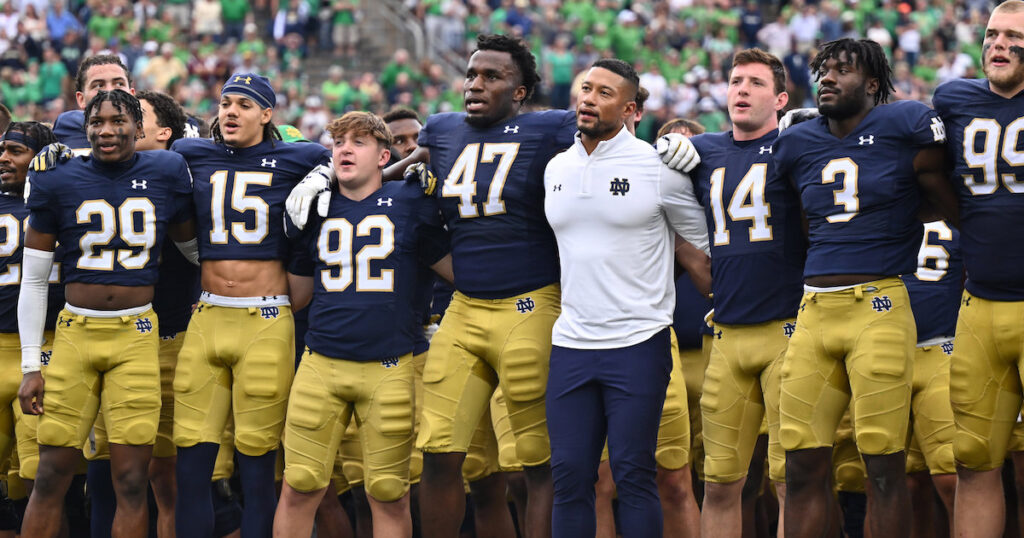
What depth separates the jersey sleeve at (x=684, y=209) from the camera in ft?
19.0

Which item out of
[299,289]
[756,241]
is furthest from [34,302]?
[756,241]

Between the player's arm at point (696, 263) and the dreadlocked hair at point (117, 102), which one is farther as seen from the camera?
the dreadlocked hair at point (117, 102)

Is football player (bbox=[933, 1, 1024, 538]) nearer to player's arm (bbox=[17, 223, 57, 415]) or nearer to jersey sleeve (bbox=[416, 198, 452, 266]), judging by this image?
jersey sleeve (bbox=[416, 198, 452, 266])

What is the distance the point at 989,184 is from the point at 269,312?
3396 mm

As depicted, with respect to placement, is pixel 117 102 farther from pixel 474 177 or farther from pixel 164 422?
pixel 474 177

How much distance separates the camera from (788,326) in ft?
19.7

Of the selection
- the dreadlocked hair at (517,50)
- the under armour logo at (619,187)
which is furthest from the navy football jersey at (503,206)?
the under armour logo at (619,187)

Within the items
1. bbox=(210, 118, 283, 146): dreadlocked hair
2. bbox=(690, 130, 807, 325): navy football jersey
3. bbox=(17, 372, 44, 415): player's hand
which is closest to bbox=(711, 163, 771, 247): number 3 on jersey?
bbox=(690, 130, 807, 325): navy football jersey

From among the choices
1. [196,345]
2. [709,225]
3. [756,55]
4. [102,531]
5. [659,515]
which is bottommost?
[102,531]

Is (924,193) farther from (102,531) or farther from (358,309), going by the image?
(102,531)

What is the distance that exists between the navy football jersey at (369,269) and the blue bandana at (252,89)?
726mm

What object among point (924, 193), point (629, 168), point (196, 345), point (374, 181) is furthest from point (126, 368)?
point (924, 193)

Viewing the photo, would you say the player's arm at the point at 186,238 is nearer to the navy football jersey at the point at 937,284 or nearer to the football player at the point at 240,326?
the football player at the point at 240,326

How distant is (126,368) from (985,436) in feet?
13.1
